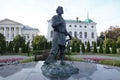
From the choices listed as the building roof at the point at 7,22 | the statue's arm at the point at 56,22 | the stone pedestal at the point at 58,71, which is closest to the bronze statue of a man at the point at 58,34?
the statue's arm at the point at 56,22

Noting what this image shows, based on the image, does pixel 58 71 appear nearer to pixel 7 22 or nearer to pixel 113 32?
pixel 7 22

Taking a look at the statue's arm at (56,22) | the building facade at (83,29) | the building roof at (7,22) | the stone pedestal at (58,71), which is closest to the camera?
the stone pedestal at (58,71)

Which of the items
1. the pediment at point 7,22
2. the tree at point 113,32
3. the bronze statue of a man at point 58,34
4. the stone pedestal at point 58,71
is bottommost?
the stone pedestal at point 58,71

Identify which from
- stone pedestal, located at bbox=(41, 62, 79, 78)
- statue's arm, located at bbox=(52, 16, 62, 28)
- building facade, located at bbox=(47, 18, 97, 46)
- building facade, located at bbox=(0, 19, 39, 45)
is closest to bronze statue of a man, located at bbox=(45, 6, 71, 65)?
statue's arm, located at bbox=(52, 16, 62, 28)

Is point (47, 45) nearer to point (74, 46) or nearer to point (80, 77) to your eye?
point (74, 46)

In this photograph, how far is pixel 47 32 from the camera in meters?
65.8

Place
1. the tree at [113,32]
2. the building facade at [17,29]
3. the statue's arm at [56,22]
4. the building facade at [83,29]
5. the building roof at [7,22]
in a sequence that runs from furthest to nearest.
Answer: the building facade at [83,29] < the building facade at [17,29] < the building roof at [7,22] < the tree at [113,32] < the statue's arm at [56,22]

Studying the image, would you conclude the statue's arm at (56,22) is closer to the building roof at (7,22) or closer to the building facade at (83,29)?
the building facade at (83,29)

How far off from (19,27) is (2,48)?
32714 mm

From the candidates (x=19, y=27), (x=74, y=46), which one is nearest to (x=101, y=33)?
(x=19, y=27)

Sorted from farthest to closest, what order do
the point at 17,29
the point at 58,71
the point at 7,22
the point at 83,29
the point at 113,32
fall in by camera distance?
the point at 83,29 → the point at 113,32 → the point at 17,29 → the point at 7,22 → the point at 58,71

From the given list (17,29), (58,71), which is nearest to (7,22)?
(17,29)

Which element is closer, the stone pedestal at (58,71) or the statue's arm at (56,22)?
the stone pedestal at (58,71)

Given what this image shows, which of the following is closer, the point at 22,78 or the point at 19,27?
the point at 22,78
